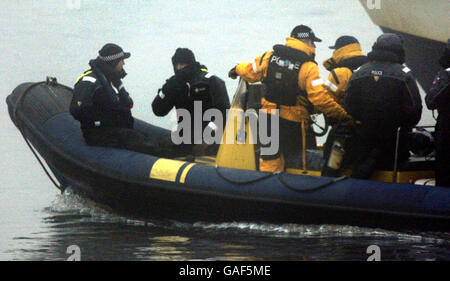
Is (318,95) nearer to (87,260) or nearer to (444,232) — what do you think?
(444,232)

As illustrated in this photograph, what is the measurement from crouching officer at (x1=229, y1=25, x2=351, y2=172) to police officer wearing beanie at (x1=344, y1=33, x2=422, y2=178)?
0.20 metres

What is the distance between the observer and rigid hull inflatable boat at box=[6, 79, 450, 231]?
4.07 meters

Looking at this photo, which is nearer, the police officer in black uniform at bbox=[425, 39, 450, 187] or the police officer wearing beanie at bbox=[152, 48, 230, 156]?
the police officer in black uniform at bbox=[425, 39, 450, 187]

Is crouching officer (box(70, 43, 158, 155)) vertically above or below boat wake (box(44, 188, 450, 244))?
above

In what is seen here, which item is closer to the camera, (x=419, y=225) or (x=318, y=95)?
(x=419, y=225)

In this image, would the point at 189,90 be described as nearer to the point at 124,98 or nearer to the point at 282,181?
the point at 124,98

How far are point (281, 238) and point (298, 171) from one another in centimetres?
50

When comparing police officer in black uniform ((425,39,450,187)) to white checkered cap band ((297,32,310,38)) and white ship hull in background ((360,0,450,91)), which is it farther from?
white ship hull in background ((360,0,450,91))

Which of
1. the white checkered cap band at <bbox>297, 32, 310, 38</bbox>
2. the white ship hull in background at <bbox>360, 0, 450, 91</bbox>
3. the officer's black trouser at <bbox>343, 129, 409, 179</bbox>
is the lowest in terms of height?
the officer's black trouser at <bbox>343, 129, 409, 179</bbox>

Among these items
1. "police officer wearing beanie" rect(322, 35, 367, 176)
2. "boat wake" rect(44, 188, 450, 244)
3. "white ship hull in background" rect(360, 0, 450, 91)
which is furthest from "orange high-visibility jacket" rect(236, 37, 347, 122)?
"white ship hull in background" rect(360, 0, 450, 91)

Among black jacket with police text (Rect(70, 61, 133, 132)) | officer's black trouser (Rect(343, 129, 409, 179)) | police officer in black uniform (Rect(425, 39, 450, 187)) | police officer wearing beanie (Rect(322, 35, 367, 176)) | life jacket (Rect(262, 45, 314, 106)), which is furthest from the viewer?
black jacket with police text (Rect(70, 61, 133, 132))

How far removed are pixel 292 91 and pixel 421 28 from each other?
196 inches
